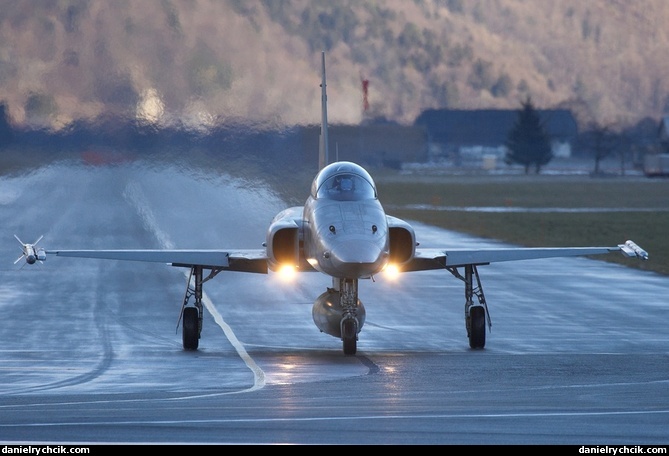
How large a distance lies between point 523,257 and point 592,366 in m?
4.11

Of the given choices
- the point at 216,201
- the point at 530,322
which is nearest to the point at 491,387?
the point at 530,322

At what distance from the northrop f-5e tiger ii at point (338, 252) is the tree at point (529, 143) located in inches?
2257

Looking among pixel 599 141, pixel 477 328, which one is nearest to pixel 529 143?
pixel 599 141

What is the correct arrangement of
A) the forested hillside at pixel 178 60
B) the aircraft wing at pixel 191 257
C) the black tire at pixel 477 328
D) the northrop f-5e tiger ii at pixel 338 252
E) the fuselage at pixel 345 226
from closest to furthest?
the fuselage at pixel 345 226
the northrop f-5e tiger ii at pixel 338 252
the black tire at pixel 477 328
the aircraft wing at pixel 191 257
the forested hillside at pixel 178 60

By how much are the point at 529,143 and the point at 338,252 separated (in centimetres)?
7506

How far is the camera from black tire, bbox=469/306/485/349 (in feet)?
75.0

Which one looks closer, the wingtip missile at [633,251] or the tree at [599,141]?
the wingtip missile at [633,251]

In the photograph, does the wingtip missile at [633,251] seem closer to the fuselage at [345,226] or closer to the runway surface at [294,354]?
the runway surface at [294,354]

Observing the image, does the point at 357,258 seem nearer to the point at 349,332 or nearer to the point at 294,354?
the point at 349,332

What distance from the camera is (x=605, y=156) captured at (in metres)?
94.5

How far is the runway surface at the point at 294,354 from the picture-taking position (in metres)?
14.4

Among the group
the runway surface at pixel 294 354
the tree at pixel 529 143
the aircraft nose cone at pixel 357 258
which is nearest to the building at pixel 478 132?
the tree at pixel 529 143
